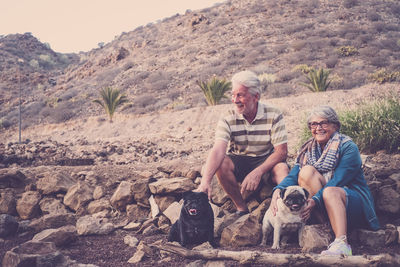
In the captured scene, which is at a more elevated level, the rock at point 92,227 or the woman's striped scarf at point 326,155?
the woman's striped scarf at point 326,155

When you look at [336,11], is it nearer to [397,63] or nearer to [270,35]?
[270,35]

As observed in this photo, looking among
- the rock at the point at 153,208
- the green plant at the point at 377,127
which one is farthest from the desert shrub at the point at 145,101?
the rock at the point at 153,208

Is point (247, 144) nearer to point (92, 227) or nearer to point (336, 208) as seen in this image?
point (336, 208)

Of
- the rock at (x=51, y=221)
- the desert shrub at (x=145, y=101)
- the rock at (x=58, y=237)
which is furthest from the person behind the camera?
the desert shrub at (x=145, y=101)

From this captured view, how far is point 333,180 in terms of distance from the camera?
10.1ft

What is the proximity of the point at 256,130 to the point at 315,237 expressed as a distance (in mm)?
1238

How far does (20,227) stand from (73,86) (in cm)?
2465

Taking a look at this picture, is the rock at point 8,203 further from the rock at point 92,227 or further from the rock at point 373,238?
the rock at point 373,238

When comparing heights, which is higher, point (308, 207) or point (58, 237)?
point (308, 207)

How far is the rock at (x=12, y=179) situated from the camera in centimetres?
550

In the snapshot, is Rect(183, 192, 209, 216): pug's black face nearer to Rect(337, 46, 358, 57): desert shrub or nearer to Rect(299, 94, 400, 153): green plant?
Rect(299, 94, 400, 153): green plant

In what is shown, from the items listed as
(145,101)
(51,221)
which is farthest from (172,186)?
(145,101)

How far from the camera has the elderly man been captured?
3557mm

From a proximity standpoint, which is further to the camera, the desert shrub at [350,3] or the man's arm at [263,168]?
the desert shrub at [350,3]
